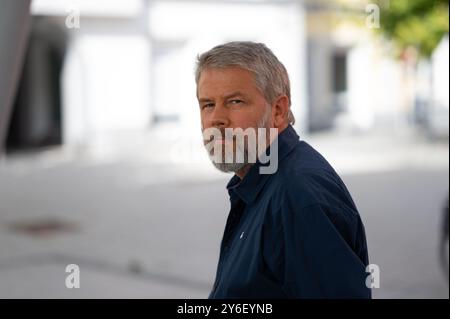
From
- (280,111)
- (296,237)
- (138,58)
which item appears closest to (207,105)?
(280,111)

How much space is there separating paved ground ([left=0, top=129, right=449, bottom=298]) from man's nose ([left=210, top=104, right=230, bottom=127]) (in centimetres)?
393

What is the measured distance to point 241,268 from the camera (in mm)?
1665

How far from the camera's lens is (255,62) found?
5.74ft

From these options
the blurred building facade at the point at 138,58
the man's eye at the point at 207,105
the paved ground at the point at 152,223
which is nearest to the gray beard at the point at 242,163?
the man's eye at the point at 207,105

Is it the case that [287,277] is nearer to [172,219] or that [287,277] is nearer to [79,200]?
[172,219]

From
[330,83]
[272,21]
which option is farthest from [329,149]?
[330,83]

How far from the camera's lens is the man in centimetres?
154

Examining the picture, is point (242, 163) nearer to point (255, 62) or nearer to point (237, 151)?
point (237, 151)

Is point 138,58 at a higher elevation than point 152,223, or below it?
higher

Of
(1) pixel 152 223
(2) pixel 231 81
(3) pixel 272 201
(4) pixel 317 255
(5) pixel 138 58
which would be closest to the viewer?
(4) pixel 317 255

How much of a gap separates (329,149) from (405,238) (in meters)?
9.86

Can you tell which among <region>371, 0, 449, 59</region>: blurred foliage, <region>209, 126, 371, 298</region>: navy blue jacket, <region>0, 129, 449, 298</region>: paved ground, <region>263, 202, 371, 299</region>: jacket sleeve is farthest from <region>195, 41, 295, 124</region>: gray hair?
<region>371, 0, 449, 59</region>: blurred foliage

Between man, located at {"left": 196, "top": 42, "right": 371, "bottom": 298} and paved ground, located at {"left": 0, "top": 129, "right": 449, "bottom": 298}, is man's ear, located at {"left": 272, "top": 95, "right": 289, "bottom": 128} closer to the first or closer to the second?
man, located at {"left": 196, "top": 42, "right": 371, "bottom": 298}

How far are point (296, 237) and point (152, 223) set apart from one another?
307 inches
